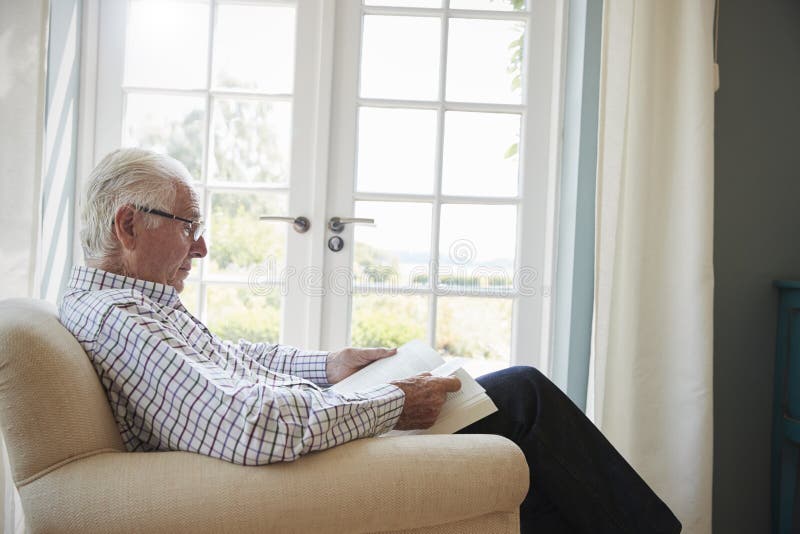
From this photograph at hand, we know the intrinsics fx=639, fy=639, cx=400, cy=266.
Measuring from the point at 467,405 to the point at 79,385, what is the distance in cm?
74

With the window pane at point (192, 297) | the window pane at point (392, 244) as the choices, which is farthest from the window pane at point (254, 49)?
the window pane at point (192, 297)

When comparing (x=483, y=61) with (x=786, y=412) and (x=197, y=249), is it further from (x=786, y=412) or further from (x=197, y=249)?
(x=786, y=412)

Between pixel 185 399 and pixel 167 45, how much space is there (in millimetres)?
1550

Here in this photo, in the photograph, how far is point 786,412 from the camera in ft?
6.53

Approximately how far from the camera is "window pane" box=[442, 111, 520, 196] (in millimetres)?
2225

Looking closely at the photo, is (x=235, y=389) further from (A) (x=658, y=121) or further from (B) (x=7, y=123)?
(A) (x=658, y=121)

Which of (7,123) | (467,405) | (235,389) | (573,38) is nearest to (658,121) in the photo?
(573,38)

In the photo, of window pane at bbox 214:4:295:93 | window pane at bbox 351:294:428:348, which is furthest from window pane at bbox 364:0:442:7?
window pane at bbox 351:294:428:348

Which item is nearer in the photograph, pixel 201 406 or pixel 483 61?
pixel 201 406

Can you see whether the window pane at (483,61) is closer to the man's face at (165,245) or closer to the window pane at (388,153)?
the window pane at (388,153)

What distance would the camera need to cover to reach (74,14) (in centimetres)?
211

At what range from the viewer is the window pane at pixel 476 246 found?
222 cm

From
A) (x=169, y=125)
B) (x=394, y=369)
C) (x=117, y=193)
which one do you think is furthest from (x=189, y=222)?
(x=169, y=125)

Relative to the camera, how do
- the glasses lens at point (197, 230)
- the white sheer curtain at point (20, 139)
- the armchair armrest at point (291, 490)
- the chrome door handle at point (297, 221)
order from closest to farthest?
the armchair armrest at point (291, 490), the glasses lens at point (197, 230), the white sheer curtain at point (20, 139), the chrome door handle at point (297, 221)
